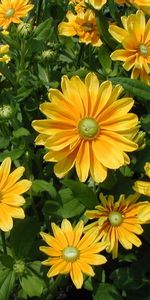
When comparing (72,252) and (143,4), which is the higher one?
(143,4)

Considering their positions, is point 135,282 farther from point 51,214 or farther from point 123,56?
point 123,56

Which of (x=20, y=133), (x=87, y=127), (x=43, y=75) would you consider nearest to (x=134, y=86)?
(x=87, y=127)

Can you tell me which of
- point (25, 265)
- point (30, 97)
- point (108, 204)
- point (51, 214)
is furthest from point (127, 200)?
point (30, 97)

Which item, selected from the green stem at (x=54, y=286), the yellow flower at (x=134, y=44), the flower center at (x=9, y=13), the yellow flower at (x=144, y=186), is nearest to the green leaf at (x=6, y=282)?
the green stem at (x=54, y=286)

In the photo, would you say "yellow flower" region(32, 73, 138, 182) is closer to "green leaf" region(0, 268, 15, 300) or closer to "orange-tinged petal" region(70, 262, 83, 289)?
"orange-tinged petal" region(70, 262, 83, 289)

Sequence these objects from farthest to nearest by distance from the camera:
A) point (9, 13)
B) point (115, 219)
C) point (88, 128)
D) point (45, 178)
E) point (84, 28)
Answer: point (9, 13) < point (84, 28) < point (45, 178) < point (115, 219) < point (88, 128)

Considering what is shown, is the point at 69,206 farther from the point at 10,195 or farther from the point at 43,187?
the point at 10,195

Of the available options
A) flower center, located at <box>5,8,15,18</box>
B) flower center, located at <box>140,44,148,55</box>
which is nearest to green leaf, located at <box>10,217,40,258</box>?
flower center, located at <box>140,44,148,55</box>
